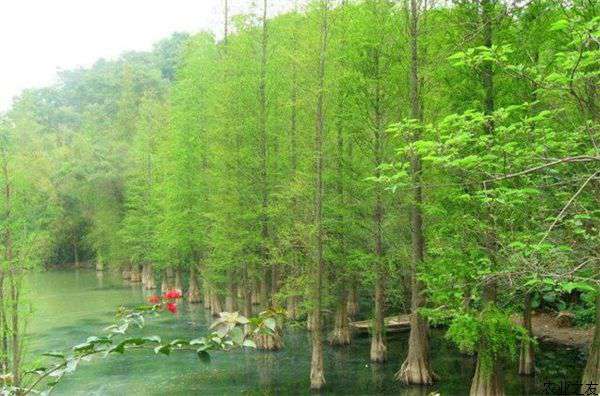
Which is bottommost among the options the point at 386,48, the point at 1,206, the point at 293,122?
the point at 1,206

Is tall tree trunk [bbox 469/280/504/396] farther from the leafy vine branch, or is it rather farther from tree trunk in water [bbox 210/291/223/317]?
tree trunk in water [bbox 210/291/223/317]

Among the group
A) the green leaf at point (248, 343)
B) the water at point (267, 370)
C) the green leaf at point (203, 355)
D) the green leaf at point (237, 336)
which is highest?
the green leaf at point (237, 336)

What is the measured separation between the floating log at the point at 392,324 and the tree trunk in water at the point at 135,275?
27.1 metres

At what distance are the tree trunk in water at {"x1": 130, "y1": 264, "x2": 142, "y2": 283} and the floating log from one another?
27147mm

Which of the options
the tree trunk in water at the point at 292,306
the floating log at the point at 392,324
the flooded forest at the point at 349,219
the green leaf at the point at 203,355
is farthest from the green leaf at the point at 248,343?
the tree trunk in water at the point at 292,306

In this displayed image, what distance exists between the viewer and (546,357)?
17781 mm

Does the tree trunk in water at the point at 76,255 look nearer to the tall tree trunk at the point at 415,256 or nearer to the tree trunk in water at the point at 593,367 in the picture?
the tall tree trunk at the point at 415,256

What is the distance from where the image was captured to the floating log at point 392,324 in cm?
2303

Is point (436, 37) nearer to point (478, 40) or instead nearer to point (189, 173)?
point (478, 40)

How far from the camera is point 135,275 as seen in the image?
153ft

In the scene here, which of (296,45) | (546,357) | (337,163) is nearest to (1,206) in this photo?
(337,163)

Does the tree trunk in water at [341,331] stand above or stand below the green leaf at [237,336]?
below

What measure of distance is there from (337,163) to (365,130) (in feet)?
6.46

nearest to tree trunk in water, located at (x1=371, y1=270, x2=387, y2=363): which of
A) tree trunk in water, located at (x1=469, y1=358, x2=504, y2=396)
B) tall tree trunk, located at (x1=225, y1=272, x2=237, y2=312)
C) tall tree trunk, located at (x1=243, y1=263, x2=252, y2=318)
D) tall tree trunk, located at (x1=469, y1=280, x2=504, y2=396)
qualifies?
tall tree trunk, located at (x1=469, y1=280, x2=504, y2=396)
